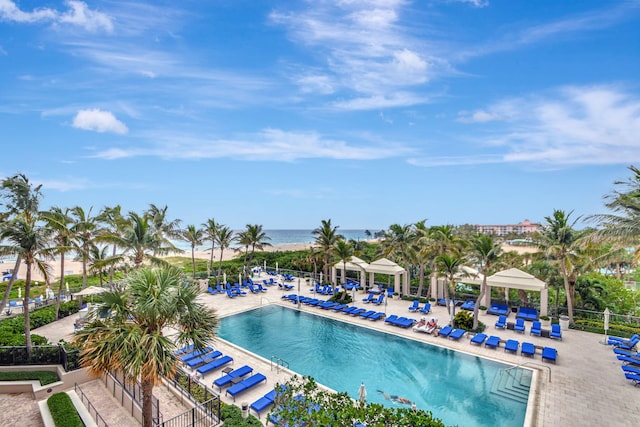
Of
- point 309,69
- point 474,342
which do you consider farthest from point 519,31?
point 474,342

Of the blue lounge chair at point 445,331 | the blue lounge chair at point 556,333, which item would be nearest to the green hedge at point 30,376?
the blue lounge chair at point 445,331

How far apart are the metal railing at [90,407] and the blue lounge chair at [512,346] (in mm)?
16828

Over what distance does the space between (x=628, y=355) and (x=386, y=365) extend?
1068 centimetres

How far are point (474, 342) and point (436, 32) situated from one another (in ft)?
54.2

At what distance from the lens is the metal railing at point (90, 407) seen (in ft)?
33.3

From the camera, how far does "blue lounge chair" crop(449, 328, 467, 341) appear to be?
57.8 ft

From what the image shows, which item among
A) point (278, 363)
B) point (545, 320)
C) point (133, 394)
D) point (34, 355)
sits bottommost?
point (278, 363)

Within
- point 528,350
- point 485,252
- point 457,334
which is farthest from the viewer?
point 485,252

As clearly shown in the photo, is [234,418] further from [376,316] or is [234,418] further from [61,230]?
[61,230]

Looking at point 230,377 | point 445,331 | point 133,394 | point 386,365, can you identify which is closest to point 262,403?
point 230,377

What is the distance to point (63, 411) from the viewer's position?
1024cm

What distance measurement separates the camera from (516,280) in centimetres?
2111

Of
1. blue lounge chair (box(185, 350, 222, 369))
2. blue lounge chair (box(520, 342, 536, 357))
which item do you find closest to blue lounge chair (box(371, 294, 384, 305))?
blue lounge chair (box(520, 342, 536, 357))

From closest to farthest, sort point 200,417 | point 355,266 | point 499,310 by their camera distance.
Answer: point 200,417 < point 499,310 < point 355,266
